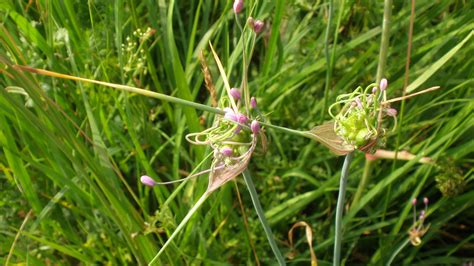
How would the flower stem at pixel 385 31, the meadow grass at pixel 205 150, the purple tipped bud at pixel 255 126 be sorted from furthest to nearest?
the meadow grass at pixel 205 150 < the flower stem at pixel 385 31 < the purple tipped bud at pixel 255 126

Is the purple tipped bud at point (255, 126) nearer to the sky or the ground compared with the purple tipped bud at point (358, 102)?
nearer to the sky

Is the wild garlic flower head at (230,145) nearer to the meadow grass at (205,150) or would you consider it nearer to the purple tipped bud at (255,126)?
the purple tipped bud at (255,126)

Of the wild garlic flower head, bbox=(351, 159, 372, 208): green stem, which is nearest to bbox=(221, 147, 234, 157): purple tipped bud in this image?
the wild garlic flower head

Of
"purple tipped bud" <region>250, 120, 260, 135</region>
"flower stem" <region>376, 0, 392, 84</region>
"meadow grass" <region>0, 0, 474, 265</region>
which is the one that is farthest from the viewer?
"meadow grass" <region>0, 0, 474, 265</region>

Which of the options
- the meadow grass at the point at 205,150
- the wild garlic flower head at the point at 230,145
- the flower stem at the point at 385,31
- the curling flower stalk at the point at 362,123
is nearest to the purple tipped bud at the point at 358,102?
the curling flower stalk at the point at 362,123

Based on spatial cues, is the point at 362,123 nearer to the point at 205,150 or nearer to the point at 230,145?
the point at 230,145

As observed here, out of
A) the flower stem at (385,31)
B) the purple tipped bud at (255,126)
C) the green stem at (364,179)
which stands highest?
the purple tipped bud at (255,126)

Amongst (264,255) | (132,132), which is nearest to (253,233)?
(264,255)

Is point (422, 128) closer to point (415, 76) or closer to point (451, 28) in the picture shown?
point (415, 76)

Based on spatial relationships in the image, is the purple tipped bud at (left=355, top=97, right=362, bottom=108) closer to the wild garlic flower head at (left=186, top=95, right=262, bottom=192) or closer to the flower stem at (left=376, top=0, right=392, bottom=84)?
the wild garlic flower head at (left=186, top=95, right=262, bottom=192)
